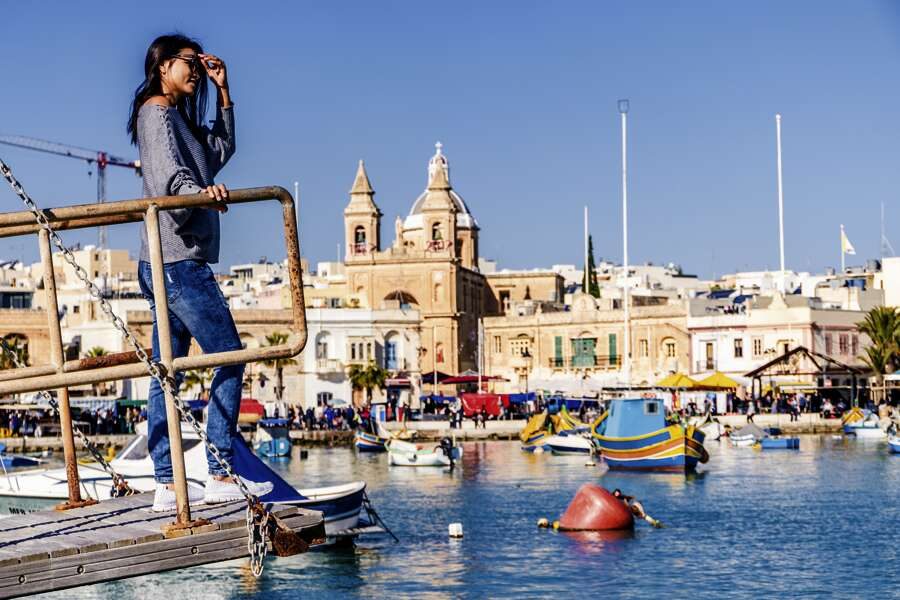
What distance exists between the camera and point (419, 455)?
49.8 m

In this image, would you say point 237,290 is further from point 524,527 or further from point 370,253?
point 524,527

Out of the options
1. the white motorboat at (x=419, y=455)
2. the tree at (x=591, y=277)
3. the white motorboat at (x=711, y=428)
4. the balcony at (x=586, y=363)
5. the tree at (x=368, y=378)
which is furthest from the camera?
the tree at (x=591, y=277)

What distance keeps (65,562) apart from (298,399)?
234 ft

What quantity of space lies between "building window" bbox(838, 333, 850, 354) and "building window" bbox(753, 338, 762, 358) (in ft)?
14.5

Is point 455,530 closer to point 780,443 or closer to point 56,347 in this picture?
point 56,347

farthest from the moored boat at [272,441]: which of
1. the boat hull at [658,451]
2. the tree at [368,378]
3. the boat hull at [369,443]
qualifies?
the tree at [368,378]

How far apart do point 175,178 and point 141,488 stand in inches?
921

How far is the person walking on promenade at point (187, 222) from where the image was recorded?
245 inches

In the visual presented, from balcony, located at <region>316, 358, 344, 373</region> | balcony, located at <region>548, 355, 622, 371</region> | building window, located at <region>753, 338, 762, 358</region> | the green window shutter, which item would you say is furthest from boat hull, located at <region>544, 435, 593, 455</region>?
the green window shutter

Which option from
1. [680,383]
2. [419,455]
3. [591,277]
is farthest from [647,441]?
[591,277]

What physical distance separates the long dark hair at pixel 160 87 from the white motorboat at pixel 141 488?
16178mm

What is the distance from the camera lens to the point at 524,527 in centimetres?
3222

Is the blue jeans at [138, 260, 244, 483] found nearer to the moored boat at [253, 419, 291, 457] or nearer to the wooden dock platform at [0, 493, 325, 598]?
the wooden dock platform at [0, 493, 325, 598]

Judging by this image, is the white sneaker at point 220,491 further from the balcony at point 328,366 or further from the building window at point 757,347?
the building window at point 757,347
